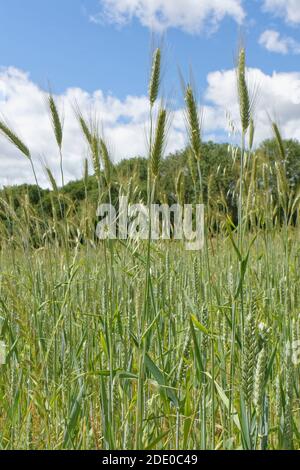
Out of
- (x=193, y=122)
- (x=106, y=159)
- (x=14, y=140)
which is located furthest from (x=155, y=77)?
(x=14, y=140)

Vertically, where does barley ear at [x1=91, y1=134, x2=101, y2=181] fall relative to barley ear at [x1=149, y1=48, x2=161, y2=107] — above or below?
below

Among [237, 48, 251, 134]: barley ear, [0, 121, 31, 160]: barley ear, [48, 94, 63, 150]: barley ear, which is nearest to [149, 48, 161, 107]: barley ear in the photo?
[237, 48, 251, 134]: barley ear

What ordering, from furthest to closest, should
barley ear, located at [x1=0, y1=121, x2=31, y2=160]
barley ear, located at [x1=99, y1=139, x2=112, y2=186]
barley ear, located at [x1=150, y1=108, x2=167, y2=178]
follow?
barley ear, located at [x1=0, y1=121, x2=31, y2=160] < barley ear, located at [x1=99, y1=139, x2=112, y2=186] < barley ear, located at [x1=150, y1=108, x2=167, y2=178]

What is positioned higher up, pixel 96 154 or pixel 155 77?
pixel 155 77

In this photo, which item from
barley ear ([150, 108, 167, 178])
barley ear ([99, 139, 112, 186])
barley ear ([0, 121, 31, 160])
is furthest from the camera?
barley ear ([0, 121, 31, 160])

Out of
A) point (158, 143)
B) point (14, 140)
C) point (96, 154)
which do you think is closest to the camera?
point (158, 143)

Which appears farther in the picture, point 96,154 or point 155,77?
point 96,154

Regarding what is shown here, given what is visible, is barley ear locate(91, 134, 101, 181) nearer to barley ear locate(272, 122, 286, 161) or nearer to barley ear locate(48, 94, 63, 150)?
barley ear locate(48, 94, 63, 150)

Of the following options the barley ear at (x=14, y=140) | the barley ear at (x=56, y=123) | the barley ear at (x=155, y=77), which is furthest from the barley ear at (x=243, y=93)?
the barley ear at (x=14, y=140)

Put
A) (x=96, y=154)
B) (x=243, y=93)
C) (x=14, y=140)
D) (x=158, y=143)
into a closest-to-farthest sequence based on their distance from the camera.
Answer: (x=158, y=143)
(x=243, y=93)
(x=96, y=154)
(x=14, y=140)

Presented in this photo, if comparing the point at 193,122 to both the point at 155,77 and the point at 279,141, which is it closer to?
the point at 155,77

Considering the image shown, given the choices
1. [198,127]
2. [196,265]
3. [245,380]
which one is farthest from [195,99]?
[245,380]
